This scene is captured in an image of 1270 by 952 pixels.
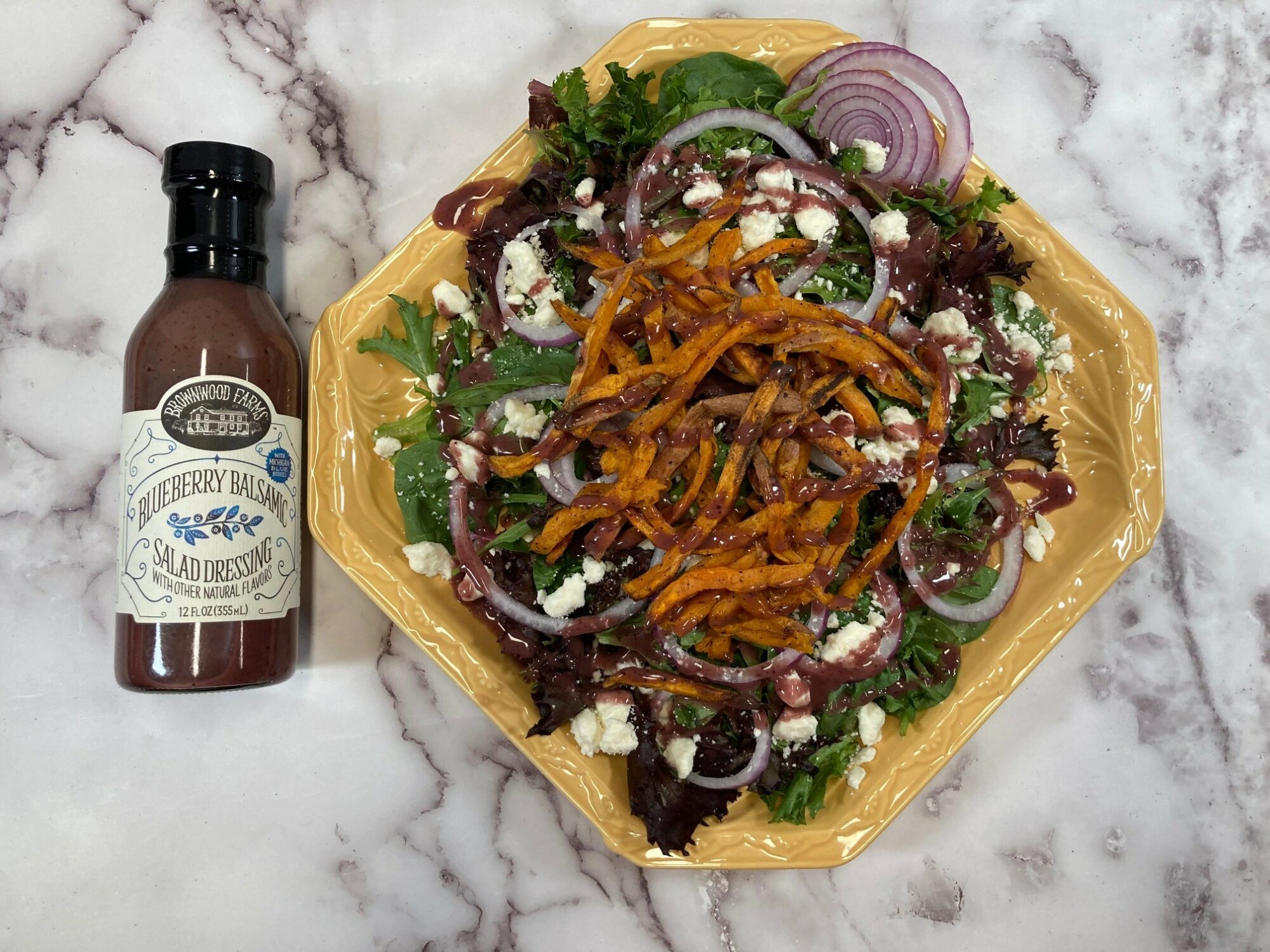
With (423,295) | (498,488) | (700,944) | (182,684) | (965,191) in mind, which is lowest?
(700,944)

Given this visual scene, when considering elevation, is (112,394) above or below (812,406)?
below

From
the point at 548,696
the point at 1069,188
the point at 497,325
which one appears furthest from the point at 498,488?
the point at 1069,188

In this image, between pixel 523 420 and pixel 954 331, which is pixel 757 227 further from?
pixel 523 420

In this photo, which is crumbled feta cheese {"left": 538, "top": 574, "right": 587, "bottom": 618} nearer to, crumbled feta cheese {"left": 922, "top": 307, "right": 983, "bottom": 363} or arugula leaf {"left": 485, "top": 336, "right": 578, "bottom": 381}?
arugula leaf {"left": 485, "top": 336, "right": 578, "bottom": 381}

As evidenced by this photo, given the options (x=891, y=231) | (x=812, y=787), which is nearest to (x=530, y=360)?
(x=891, y=231)

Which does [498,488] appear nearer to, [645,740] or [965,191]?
[645,740]

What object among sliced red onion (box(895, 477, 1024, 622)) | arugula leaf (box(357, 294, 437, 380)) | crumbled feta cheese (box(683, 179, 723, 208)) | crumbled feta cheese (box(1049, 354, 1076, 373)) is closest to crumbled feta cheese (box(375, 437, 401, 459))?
arugula leaf (box(357, 294, 437, 380))
